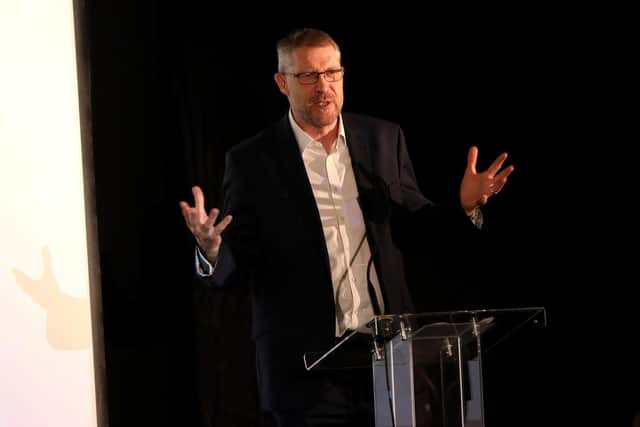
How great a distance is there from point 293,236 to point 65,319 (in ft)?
2.84

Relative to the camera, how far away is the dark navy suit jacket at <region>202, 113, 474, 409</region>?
11.3 feet

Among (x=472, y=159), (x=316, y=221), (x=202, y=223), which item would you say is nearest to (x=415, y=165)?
(x=472, y=159)

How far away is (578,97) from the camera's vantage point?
11.8 feet

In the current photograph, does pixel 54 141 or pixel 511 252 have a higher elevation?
pixel 54 141

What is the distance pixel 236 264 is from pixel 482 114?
1.03 meters

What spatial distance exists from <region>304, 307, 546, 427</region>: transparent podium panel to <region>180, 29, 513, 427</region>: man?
2.92 feet

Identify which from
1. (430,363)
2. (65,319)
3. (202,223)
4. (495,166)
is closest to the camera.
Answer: (430,363)

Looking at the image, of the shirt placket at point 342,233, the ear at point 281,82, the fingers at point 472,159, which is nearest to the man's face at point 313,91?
the ear at point 281,82

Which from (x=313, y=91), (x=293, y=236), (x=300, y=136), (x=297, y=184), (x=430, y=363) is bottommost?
(x=430, y=363)

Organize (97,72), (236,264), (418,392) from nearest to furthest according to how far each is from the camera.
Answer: (418,392) < (236,264) < (97,72)

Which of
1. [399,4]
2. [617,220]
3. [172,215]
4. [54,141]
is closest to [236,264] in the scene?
[172,215]

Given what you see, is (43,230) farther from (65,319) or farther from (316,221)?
(316,221)

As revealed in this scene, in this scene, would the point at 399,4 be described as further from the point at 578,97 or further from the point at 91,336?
the point at 91,336

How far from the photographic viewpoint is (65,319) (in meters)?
3.59
